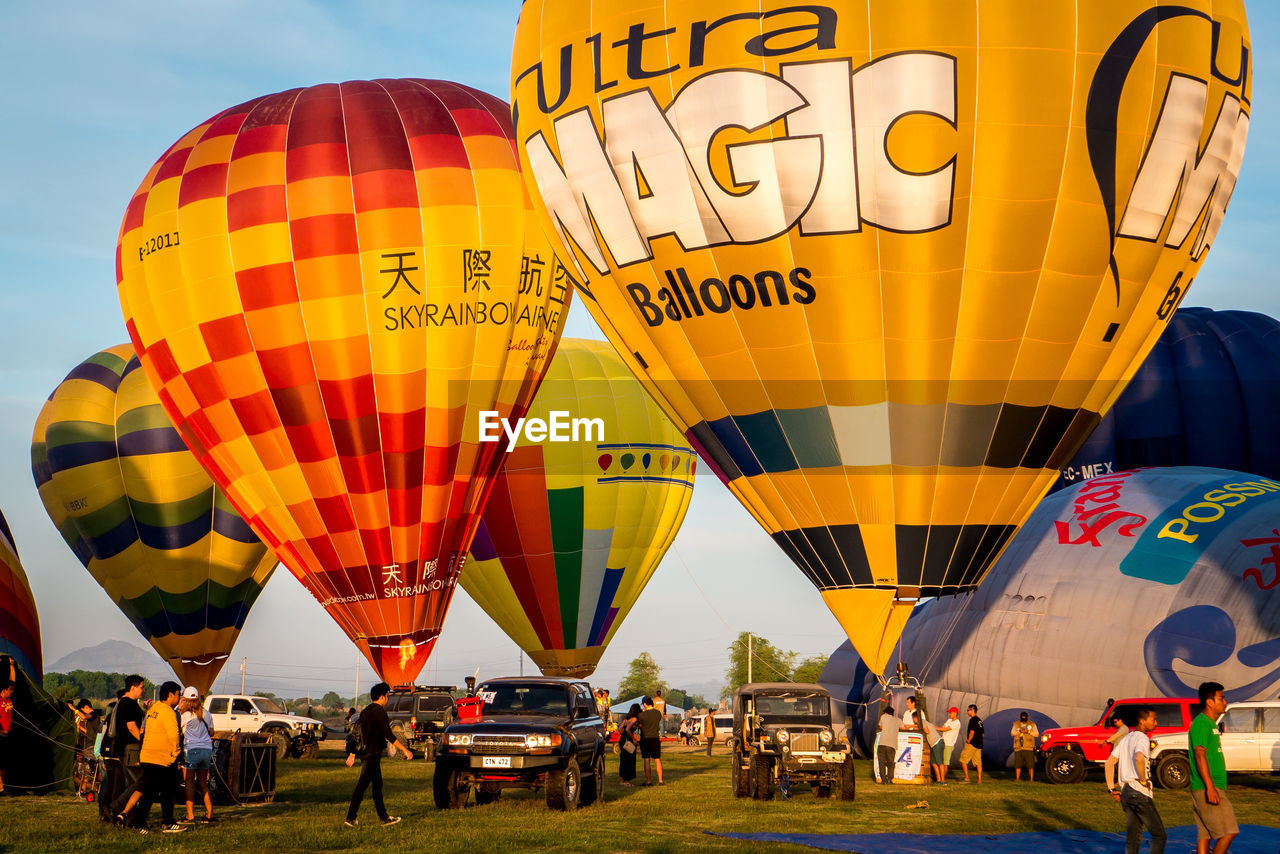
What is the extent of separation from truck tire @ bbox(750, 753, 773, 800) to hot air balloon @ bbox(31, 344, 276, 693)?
20.9 metres

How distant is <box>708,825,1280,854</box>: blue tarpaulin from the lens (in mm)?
12750

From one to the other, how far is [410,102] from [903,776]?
15.4 metres

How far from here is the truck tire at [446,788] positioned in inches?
598

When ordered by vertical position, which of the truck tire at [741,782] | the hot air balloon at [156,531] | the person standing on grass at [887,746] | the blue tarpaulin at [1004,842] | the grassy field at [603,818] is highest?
the hot air balloon at [156,531]

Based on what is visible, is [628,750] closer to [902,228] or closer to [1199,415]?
[902,228]

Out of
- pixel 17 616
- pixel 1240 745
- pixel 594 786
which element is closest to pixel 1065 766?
pixel 1240 745

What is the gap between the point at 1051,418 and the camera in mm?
17812

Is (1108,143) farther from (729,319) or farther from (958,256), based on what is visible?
(729,319)

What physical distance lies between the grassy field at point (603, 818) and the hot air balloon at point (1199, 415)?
1306 centimetres

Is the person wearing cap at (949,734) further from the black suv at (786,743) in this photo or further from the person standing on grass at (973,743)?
the black suv at (786,743)

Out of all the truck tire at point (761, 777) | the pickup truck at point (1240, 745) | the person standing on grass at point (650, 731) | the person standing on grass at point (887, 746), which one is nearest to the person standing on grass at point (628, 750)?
the person standing on grass at point (650, 731)

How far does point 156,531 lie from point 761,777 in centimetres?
2237

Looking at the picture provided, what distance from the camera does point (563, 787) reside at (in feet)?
49.9

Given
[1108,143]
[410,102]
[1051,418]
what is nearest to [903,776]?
[1051,418]
